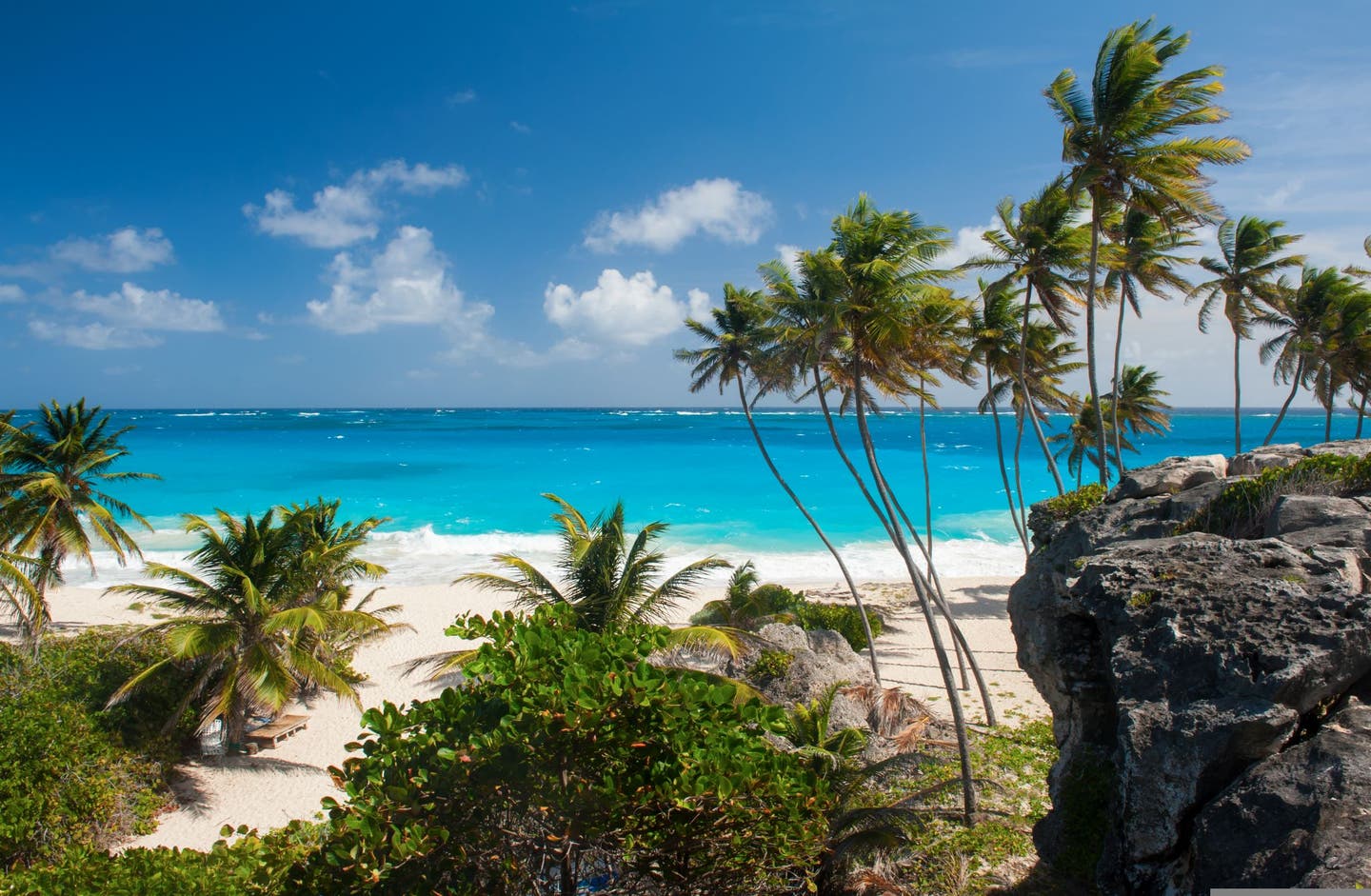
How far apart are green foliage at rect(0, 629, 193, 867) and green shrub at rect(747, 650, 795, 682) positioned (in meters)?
10.4

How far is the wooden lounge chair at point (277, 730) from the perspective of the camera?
42.5 feet

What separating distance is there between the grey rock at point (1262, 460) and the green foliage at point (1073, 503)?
5.62 ft

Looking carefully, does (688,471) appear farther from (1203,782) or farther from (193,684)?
(1203,782)

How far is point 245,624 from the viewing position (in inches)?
489

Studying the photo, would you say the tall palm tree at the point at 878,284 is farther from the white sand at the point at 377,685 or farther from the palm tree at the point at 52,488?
the palm tree at the point at 52,488

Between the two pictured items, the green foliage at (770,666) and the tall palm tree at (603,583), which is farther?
the green foliage at (770,666)

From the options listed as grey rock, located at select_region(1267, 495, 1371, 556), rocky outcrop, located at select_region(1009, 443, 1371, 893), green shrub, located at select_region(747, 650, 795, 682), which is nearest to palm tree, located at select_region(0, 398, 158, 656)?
green shrub, located at select_region(747, 650, 795, 682)

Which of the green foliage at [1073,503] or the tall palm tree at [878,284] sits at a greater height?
the tall palm tree at [878,284]

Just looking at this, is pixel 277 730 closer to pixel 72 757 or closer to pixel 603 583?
pixel 72 757

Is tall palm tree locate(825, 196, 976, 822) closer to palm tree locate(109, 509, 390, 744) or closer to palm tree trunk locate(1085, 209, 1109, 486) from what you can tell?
palm tree trunk locate(1085, 209, 1109, 486)

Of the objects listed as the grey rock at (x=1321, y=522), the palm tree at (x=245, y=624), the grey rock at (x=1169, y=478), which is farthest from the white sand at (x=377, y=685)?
the grey rock at (x=1321, y=522)

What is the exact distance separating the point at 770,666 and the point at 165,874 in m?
9.98

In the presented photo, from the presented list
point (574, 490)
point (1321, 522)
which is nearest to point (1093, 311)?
point (1321, 522)

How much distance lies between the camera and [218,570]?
12.3m
